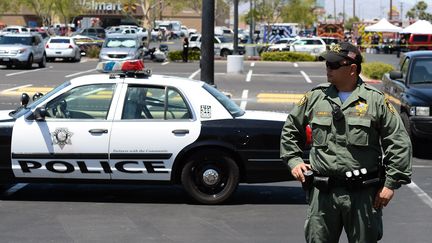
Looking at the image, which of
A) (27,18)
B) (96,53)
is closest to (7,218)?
(96,53)

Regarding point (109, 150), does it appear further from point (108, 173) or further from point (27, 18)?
point (27, 18)

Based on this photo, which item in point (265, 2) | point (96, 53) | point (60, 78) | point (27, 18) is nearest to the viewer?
point (60, 78)

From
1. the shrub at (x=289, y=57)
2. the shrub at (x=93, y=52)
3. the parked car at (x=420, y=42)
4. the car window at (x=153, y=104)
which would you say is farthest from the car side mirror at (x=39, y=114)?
the parked car at (x=420, y=42)

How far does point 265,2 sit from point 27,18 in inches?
1843

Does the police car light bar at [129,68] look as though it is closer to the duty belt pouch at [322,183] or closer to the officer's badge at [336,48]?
the officer's badge at [336,48]

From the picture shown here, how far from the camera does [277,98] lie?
21.4 m

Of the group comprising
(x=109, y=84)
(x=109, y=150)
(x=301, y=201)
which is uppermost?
(x=109, y=84)

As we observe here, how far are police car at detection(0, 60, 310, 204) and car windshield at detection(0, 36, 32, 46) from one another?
82.1 ft

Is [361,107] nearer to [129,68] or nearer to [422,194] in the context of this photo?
[129,68]

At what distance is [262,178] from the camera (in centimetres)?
840

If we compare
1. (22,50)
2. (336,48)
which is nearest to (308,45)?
(22,50)

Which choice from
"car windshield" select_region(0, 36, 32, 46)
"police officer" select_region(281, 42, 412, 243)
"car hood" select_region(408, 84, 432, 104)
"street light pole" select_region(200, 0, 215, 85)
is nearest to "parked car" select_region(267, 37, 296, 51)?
"car windshield" select_region(0, 36, 32, 46)

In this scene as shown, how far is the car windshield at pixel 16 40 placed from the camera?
107 feet

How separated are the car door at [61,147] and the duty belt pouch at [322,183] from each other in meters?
4.07
